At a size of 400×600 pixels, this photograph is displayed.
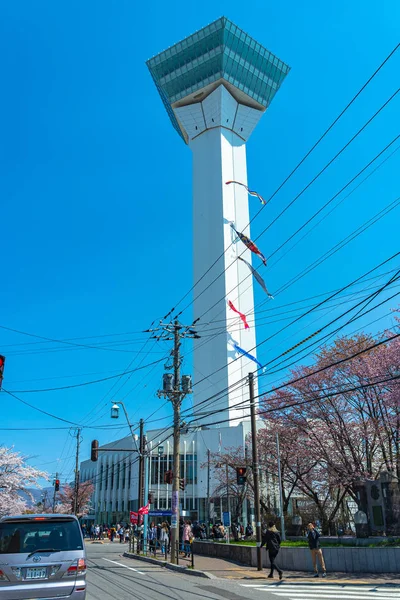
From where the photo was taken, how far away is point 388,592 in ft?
44.2

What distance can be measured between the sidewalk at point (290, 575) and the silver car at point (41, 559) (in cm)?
1043

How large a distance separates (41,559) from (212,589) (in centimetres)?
798

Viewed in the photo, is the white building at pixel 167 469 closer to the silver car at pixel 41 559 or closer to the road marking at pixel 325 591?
the road marking at pixel 325 591

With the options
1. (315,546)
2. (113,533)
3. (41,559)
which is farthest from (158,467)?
(41,559)

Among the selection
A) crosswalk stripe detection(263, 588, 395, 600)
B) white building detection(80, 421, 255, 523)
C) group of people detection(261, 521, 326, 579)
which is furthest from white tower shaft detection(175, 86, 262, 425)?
crosswalk stripe detection(263, 588, 395, 600)

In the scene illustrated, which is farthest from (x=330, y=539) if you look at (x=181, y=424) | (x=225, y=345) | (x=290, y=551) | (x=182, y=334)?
(x=225, y=345)

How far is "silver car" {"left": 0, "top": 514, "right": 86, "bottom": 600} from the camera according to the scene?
780 centimetres

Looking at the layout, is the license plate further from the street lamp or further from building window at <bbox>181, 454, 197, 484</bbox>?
building window at <bbox>181, 454, 197, 484</bbox>

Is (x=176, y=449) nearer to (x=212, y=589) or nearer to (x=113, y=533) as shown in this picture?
(x=212, y=589)

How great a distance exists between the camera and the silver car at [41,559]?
780 centimetres

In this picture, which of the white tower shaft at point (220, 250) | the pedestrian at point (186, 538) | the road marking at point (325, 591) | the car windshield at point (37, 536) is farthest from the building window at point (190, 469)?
the car windshield at point (37, 536)

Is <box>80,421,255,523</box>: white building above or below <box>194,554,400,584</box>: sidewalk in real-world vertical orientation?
above

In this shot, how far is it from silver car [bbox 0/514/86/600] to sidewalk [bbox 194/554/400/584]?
1043 cm

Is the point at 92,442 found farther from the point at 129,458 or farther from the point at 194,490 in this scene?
the point at 129,458
